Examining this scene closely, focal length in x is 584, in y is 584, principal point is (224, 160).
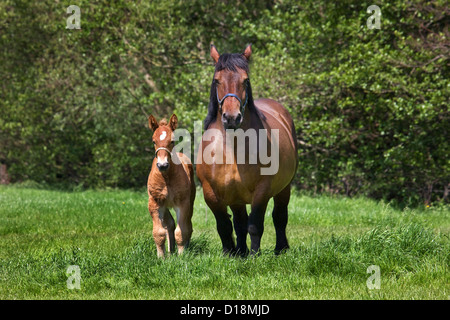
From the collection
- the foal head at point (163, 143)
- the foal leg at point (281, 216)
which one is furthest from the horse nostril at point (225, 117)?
the foal leg at point (281, 216)

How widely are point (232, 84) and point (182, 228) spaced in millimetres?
1623

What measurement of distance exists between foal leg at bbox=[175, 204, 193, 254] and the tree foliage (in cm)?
651

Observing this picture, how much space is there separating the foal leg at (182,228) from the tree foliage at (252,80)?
21.4 feet

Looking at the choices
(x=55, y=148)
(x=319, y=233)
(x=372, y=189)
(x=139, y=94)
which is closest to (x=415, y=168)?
(x=372, y=189)

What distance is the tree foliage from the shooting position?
1205 centimetres

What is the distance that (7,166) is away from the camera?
20.3m

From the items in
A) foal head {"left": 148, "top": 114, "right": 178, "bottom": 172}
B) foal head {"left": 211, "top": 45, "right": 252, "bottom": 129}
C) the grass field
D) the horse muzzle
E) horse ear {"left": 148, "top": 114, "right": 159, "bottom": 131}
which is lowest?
the grass field

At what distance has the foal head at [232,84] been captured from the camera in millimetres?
5297

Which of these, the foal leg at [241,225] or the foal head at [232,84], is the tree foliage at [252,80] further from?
the foal head at [232,84]

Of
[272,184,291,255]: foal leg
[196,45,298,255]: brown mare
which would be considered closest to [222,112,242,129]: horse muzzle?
[196,45,298,255]: brown mare

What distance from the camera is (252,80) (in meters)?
13.5

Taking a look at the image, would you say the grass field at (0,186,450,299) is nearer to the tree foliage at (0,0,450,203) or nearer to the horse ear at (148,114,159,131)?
the horse ear at (148,114,159,131)

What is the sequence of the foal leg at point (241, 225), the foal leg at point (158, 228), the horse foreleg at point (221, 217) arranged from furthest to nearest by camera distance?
1. the foal leg at point (241, 225)
2. the foal leg at point (158, 228)
3. the horse foreleg at point (221, 217)

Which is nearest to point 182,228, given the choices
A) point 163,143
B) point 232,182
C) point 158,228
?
point 158,228
